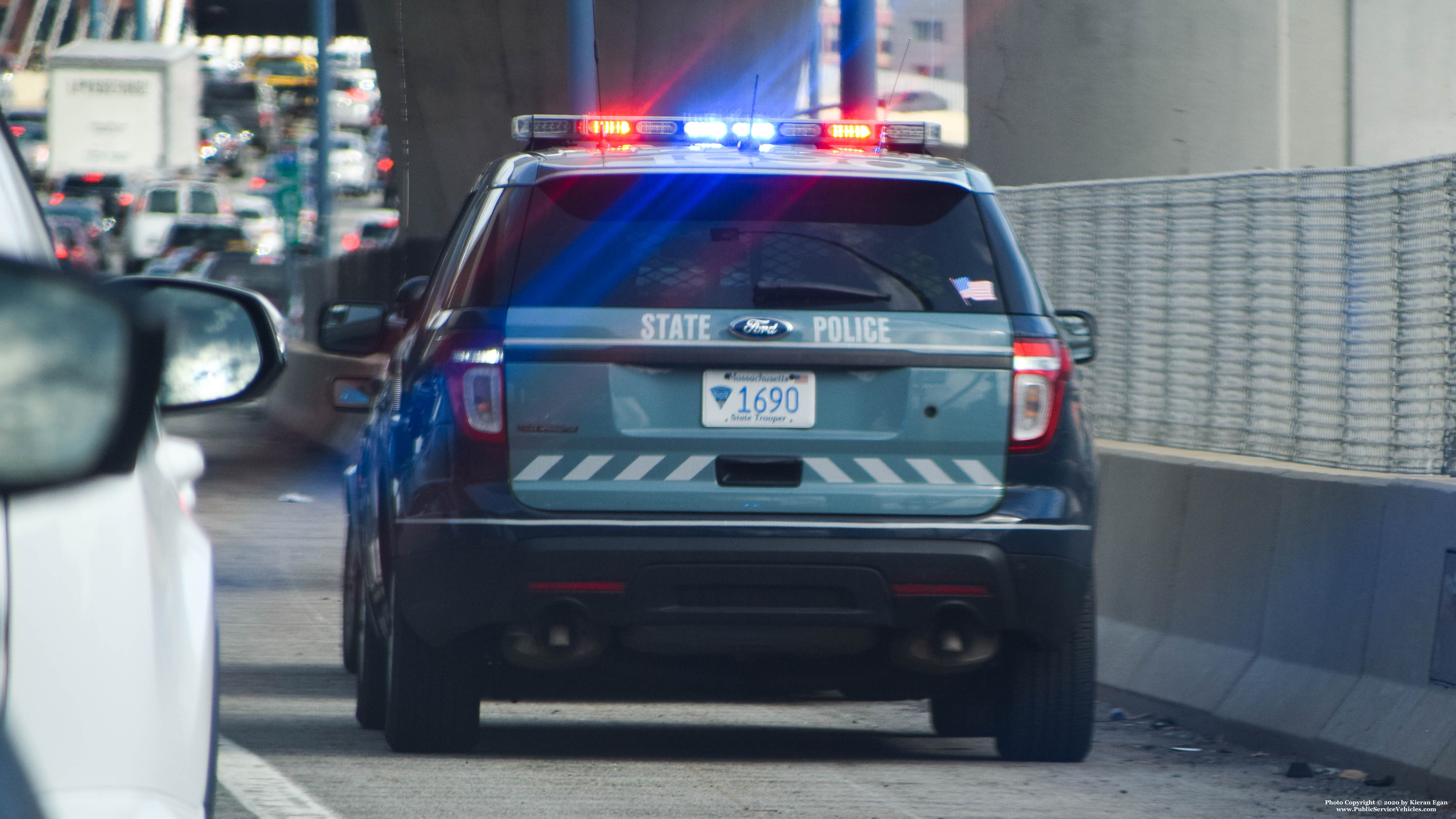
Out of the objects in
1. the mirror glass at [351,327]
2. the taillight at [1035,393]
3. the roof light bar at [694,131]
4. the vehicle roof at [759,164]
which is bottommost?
the taillight at [1035,393]

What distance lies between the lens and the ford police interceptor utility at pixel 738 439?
21.0 ft

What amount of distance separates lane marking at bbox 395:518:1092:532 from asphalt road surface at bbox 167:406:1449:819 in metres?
0.73

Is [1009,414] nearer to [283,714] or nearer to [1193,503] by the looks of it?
[1193,503]

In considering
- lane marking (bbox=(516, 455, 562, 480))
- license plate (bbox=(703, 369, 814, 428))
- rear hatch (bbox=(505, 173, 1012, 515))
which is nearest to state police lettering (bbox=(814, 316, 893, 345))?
rear hatch (bbox=(505, 173, 1012, 515))

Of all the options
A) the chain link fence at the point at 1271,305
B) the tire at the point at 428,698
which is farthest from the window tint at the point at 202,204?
the tire at the point at 428,698

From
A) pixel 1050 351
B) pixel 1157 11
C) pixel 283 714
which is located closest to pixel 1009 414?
pixel 1050 351

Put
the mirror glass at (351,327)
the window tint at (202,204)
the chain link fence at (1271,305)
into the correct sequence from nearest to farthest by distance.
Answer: the chain link fence at (1271,305) < the mirror glass at (351,327) < the window tint at (202,204)

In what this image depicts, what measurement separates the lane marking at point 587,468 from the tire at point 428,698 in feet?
2.27

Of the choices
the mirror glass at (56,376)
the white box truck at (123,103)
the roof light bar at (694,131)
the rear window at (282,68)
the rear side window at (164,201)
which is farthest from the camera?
the rear window at (282,68)

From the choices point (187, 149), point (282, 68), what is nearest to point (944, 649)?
point (187, 149)

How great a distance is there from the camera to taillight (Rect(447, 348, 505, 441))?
21.0 ft

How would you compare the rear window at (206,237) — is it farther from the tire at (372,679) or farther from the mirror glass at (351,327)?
the tire at (372,679)

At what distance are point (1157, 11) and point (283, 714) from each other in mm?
5935

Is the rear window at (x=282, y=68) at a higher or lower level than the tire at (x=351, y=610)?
higher
